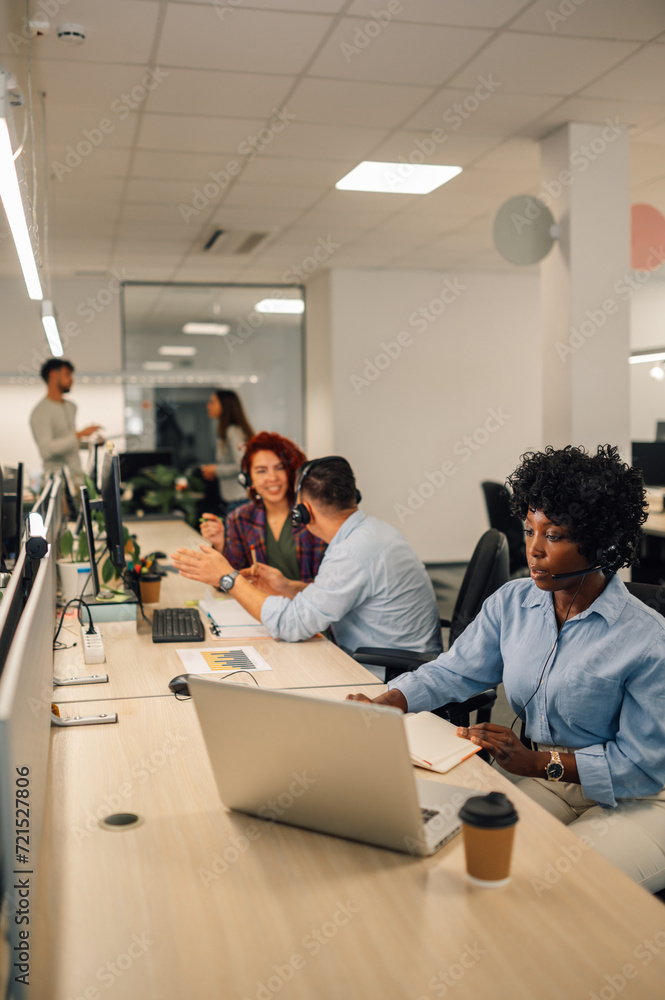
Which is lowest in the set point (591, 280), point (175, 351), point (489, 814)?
point (489, 814)

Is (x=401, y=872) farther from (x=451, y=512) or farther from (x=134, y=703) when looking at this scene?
(x=451, y=512)

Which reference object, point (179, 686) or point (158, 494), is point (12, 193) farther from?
point (158, 494)

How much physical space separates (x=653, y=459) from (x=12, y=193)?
5110mm

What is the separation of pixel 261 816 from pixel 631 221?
→ 398 cm

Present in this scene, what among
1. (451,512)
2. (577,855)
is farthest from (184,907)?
(451,512)

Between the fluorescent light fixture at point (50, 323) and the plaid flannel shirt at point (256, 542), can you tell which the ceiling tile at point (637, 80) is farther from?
the fluorescent light fixture at point (50, 323)

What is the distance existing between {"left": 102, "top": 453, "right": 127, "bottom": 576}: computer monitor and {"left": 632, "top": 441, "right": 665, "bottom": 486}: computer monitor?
4.53 metres

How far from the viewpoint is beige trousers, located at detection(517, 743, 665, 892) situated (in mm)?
1429

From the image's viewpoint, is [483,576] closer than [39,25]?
Yes

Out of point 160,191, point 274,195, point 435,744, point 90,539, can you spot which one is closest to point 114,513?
point 90,539

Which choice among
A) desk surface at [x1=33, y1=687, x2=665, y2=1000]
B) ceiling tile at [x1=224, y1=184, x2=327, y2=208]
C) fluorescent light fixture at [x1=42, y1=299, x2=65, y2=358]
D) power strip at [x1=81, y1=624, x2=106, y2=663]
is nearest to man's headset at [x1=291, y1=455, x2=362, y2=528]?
power strip at [x1=81, y1=624, x2=106, y2=663]

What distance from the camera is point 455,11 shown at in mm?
2932

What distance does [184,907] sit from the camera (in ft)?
3.58

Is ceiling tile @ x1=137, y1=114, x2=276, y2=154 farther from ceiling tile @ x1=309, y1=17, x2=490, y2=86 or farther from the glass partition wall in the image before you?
the glass partition wall
